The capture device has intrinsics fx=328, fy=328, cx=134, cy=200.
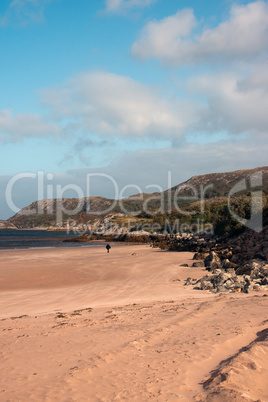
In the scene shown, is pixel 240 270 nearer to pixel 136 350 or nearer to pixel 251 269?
pixel 251 269

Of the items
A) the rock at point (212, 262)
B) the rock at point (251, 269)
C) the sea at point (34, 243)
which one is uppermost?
the rock at point (251, 269)

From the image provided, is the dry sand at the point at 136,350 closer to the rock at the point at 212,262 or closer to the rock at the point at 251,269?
the rock at the point at 251,269

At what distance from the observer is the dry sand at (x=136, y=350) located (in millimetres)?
4652

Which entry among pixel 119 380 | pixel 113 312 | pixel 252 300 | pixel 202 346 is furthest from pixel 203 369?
pixel 252 300

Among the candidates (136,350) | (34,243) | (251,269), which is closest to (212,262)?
(251,269)

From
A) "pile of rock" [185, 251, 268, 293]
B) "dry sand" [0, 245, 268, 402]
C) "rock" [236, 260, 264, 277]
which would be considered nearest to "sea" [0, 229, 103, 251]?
"rock" [236, 260, 264, 277]

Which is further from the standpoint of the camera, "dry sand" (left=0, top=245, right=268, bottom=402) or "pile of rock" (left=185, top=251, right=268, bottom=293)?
"pile of rock" (left=185, top=251, right=268, bottom=293)

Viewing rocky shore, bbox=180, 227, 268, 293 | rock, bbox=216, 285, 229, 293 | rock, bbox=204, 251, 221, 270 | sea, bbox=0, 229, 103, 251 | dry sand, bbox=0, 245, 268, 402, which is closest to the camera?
dry sand, bbox=0, 245, 268, 402

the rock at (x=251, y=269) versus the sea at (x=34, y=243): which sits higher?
the rock at (x=251, y=269)

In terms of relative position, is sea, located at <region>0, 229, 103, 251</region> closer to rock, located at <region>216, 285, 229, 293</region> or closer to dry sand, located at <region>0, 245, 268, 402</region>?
rock, located at <region>216, 285, 229, 293</region>

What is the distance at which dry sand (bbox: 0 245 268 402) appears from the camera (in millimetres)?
4652

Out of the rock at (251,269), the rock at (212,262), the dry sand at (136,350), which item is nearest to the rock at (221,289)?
the dry sand at (136,350)

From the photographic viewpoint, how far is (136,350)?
20.4 ft

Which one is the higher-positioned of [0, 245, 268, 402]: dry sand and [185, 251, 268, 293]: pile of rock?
[0, 245, 268, 402]: dry sand
